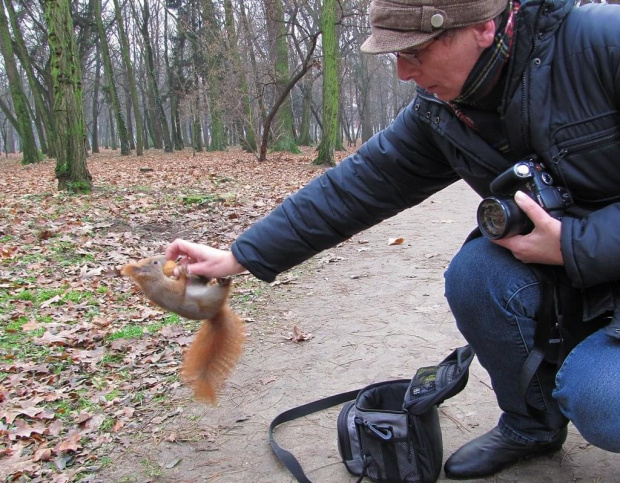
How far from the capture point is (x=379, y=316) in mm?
3398

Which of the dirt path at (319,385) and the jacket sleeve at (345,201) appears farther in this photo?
the dirt path at (319,385)

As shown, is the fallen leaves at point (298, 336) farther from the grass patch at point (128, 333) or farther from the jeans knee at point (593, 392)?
the jeans knee at point (593, 392)

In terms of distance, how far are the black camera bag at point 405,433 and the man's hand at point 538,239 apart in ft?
1.67

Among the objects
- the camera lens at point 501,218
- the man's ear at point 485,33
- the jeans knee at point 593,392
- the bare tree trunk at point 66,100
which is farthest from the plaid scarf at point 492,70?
the bare tree trunk at point 66,100

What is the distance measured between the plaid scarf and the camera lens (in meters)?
0.29

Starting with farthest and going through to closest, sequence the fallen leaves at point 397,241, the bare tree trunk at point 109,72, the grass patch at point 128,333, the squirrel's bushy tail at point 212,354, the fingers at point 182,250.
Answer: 1. the bare tree trunk at point 109,72
2. the fallen leaves at point 397,241
3. the grass patch at point 128,333
4. the squirrel's bushy tail at point 212,354
5. the fingers at point 182,250

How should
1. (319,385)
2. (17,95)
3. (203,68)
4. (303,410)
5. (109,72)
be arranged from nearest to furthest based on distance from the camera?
(303,410) < (319,385) < (17,95) < (109,72) < (203,68)

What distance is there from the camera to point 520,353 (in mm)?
1658

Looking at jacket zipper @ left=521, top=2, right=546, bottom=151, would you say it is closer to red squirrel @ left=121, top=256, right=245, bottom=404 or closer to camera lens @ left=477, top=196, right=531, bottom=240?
camera lens @ left=477, top=196, right=531, bottom=240

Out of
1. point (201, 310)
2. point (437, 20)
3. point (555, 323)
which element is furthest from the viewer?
point (201, 310)

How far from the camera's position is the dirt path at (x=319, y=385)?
6.71ft

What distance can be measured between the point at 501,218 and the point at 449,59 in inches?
17.7

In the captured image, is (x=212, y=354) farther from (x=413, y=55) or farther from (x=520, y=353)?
(x=413, y=55)

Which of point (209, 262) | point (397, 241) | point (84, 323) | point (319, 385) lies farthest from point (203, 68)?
point (209, 262)
